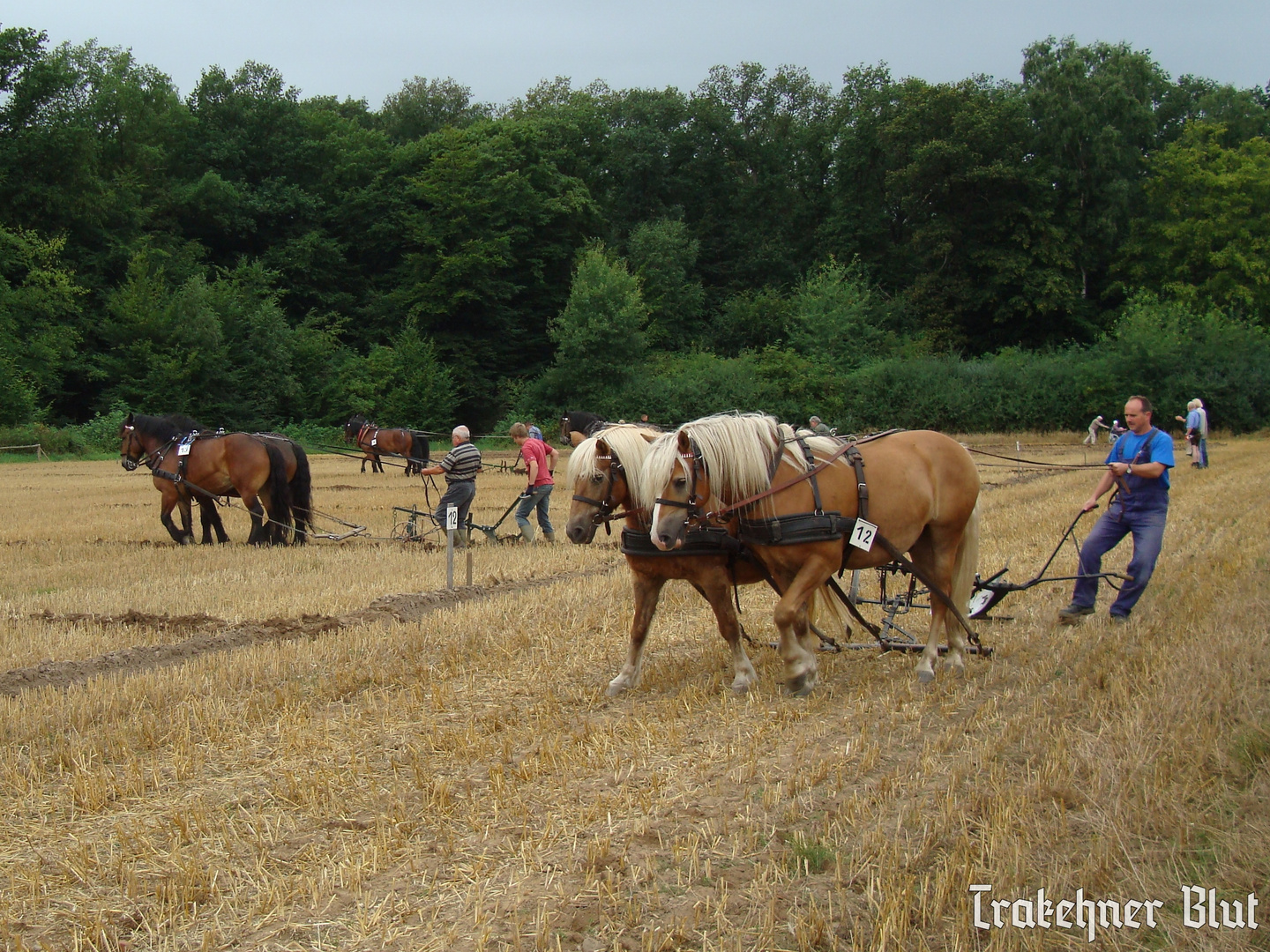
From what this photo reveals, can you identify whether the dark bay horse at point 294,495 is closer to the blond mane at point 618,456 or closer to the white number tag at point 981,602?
the blond mane at point 618,456

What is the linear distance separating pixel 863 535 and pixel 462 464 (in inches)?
310

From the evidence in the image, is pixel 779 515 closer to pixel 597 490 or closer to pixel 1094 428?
pixel 597 490

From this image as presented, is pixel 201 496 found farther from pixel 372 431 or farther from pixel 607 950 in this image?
pixel 372 431

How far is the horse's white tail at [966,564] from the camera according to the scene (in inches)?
308

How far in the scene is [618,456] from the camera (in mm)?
7152

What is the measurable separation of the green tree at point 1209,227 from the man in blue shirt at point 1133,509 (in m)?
50.5

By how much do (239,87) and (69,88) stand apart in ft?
41.0

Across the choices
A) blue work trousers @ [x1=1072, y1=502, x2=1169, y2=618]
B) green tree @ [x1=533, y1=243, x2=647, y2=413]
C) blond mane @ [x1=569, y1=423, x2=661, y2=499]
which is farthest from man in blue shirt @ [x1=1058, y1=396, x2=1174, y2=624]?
green tree @ [x1=533, y1=243, x2=647, y2=413]

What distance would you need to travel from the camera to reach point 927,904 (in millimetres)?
3750

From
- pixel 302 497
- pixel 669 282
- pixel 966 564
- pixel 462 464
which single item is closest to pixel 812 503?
pixel 966 564

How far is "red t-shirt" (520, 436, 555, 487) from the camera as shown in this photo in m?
15.0

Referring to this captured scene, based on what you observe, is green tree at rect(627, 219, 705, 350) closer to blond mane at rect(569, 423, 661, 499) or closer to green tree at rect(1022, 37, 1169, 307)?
green tree at rect(1022, 37, 1169, 307)

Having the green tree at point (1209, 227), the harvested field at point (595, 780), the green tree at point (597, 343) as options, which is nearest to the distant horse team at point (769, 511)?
the harvested field at point (595, 780)

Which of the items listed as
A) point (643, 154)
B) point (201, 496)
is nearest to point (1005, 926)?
point (201, 496)
